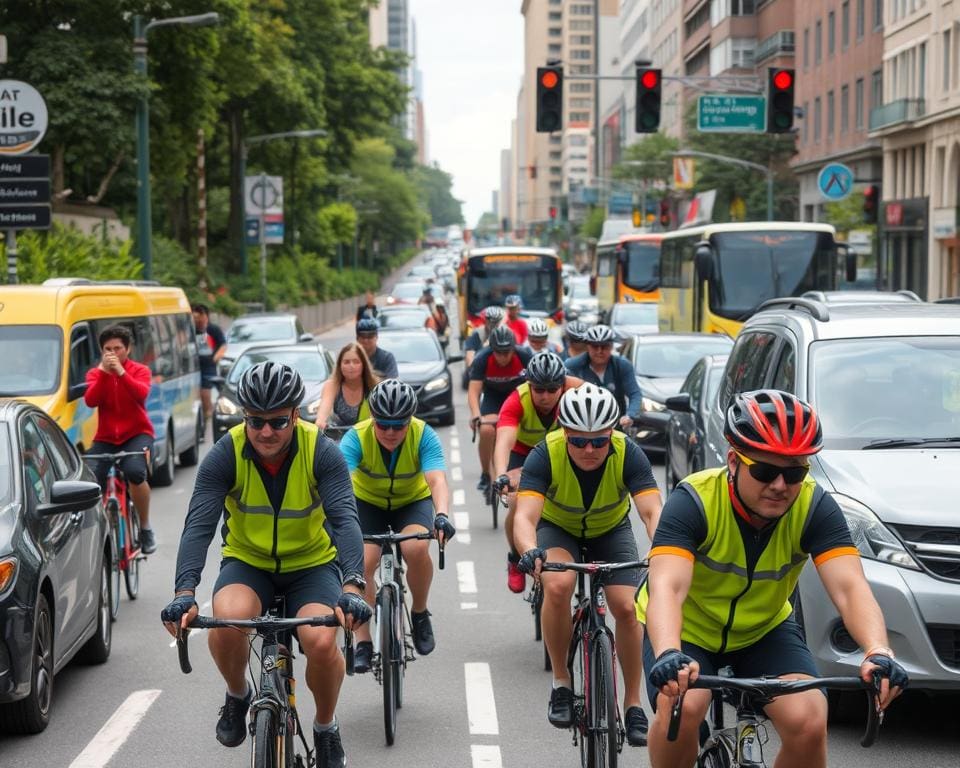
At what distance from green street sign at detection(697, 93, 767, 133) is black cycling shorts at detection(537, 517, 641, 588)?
89.6 feet

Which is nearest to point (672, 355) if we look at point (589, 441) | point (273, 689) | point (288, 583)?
point (589, 441)

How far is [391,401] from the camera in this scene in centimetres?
798

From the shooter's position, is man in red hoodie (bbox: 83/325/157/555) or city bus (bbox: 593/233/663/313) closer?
man in red hoodie (bbox: 83/325/157/555)

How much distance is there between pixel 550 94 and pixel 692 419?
1033 cm

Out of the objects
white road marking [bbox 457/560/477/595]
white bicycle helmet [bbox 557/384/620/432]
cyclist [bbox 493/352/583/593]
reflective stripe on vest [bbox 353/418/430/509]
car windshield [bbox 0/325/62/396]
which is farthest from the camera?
car windshield [bbox 0/325/62/396]

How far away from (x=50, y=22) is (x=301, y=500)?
31.1 meters

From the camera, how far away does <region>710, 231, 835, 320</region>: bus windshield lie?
1137 inches

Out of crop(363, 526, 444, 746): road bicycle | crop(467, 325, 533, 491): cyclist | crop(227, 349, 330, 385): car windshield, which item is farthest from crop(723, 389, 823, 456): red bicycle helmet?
crop(227, 349, 330, 385): car windshield

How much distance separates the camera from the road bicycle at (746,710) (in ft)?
14.4

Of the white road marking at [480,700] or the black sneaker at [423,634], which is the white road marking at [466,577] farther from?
the black sneaker at [423,634]

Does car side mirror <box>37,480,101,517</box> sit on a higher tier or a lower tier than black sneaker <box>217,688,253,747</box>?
higher

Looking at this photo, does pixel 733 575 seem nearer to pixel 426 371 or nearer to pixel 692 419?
pixel 692 419

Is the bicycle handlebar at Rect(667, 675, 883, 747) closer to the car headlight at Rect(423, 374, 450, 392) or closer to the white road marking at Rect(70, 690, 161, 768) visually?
the white road marking at Rect(70, 690, 161, 768)

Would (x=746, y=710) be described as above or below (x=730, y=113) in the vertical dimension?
below
